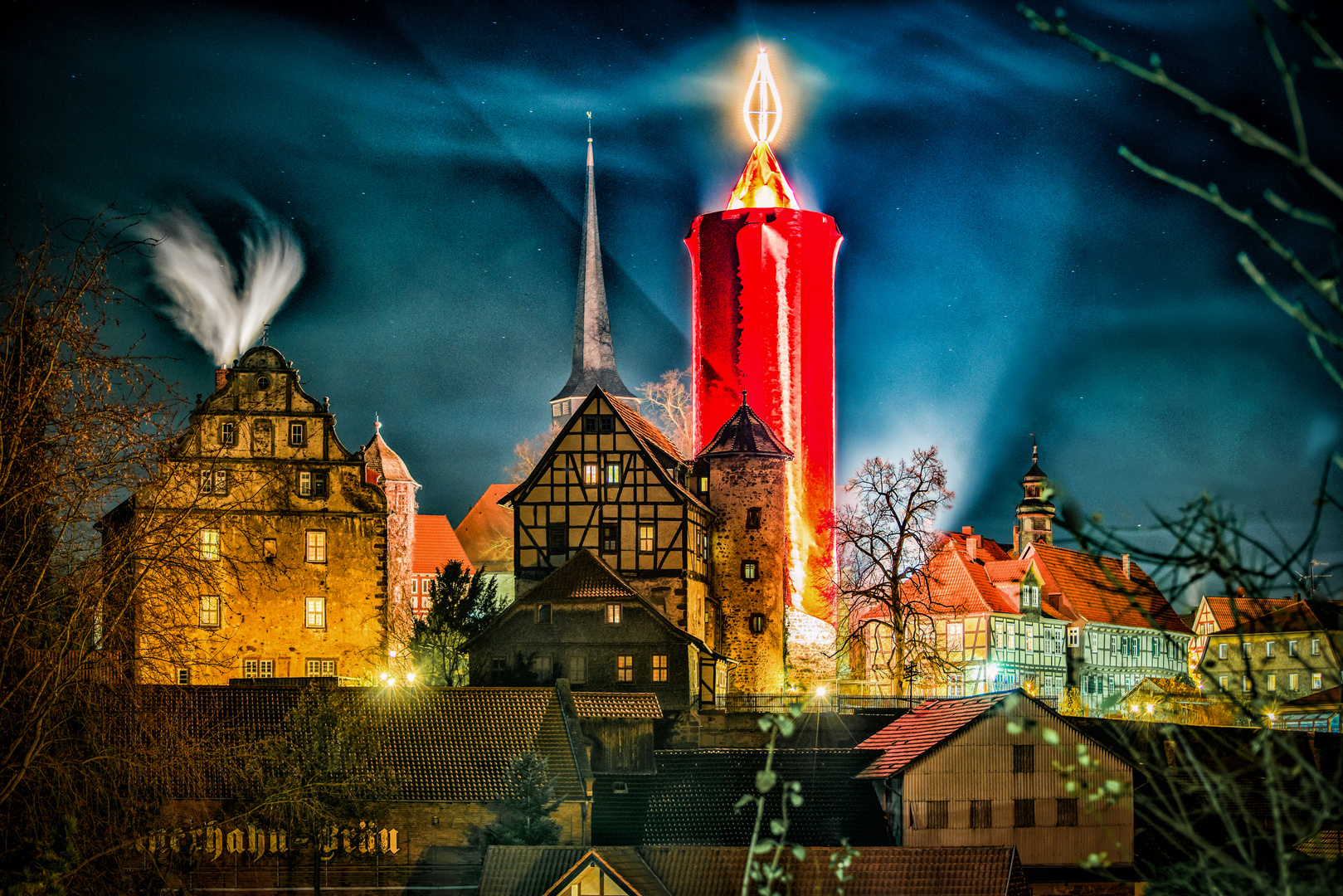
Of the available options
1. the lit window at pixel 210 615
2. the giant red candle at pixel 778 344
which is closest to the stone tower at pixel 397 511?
the giant red candle at pixel 778 344

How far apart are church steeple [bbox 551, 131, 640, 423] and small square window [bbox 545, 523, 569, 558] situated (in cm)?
2570

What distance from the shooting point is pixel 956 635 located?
67.2 m

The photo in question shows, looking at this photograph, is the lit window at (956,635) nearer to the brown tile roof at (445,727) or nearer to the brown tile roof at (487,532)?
the brown tile roof at (487,532)

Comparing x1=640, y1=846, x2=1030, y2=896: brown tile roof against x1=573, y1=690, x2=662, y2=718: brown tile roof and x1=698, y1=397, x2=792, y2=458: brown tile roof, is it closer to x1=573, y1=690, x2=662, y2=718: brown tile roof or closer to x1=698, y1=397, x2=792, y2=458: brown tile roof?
x1=573, y1=690, x2=662, y2=718: brown tile roof

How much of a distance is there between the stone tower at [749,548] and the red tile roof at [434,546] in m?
36.2

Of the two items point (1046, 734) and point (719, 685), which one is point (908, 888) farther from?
point (1046, 734)

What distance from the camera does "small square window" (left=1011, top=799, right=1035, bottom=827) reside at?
123 feet

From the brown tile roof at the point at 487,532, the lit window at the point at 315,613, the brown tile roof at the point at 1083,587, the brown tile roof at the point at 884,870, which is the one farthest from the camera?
the brown tile roof at the point at 487,532

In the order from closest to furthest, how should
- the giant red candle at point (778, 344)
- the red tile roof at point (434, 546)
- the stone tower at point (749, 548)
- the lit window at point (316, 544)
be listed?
the lit window at point (316, 544), the stone tower at point (749, 548), the giant red candle at point (778, 344), the red tile roof at point (434, 546)

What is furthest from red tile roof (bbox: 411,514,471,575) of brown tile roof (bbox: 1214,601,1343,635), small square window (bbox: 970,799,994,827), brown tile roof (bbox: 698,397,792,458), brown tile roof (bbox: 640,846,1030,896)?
brown tile roof (bbox: 1214,601,1343,635)

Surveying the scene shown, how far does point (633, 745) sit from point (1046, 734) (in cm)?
3247

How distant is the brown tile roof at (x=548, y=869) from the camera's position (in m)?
31.3

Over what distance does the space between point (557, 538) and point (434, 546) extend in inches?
1625

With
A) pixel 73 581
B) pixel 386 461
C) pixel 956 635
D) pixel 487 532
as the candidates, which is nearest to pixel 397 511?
pixel 386 461
